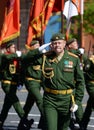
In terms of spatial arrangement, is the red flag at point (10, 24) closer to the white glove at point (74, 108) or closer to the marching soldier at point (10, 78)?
the marching soldier at point (10, 78)

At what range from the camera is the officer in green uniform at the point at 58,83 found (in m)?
9.19

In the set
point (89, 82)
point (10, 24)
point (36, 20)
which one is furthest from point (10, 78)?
point (36, 20)

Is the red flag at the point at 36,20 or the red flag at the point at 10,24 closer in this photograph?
the red flag at the point at 10,24

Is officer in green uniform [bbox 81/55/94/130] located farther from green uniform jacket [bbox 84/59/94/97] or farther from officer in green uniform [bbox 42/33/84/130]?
officer in green uniform [bbox 42/33/84/130]

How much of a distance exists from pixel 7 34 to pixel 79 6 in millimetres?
2220

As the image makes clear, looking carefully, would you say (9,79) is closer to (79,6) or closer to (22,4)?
(79,6)

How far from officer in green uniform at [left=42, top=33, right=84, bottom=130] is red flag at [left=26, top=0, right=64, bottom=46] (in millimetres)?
6957

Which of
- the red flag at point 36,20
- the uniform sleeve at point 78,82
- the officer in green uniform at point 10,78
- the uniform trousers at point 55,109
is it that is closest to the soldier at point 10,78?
the officer in green uniform at point 10,78

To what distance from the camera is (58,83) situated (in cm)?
925

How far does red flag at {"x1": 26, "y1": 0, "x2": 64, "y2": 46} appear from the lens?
657 inches

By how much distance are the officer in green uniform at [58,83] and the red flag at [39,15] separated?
696 centimetres

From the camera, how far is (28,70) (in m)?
12.9

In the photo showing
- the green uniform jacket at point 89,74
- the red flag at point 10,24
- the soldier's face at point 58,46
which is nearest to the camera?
the soldier's face at point 58,46

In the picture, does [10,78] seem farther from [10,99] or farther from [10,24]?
[10,24]
